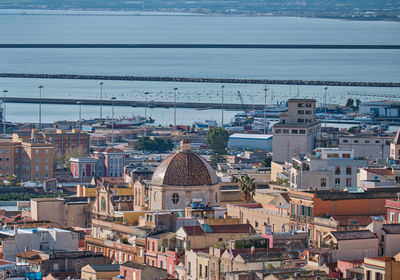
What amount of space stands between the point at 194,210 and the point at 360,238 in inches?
465

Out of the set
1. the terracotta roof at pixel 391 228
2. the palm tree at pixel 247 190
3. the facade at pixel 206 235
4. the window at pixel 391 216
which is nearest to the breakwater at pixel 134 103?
the palm tree at pixel 247 190

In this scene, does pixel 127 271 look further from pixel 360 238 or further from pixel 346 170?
pixel 346 170

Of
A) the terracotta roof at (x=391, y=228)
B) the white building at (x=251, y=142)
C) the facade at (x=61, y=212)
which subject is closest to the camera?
the terracotta roof at (x=391, y=228)

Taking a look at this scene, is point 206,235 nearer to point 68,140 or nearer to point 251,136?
point 68,140

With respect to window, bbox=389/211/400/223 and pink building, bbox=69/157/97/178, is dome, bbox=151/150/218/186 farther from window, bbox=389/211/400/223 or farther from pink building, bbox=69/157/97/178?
pink building, bbox=69/157/97/178

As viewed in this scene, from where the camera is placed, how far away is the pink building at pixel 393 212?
1558 inches

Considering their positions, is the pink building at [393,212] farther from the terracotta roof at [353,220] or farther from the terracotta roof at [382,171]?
the terracotta roof at [382,171]

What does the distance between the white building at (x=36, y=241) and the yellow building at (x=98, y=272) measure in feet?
15.7

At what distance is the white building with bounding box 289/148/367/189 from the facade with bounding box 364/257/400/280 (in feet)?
80.8

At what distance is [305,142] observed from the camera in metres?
86.9

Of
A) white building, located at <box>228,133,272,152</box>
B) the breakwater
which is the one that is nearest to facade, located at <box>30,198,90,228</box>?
white building, located at <box>228,133,272,152</box>

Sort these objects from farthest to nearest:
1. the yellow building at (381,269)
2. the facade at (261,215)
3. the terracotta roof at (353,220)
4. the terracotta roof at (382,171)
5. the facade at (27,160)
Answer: the facade at (27,160) → the terracotta roof at (382,171) → the facade at (261,215) → the terracotta roof at (353,220) → the yellow building at (381,269)

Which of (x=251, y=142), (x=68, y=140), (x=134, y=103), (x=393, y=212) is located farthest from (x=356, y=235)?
(x=134, y=103)

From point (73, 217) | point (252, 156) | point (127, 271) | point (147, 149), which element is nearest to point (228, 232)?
point (127, 271)
